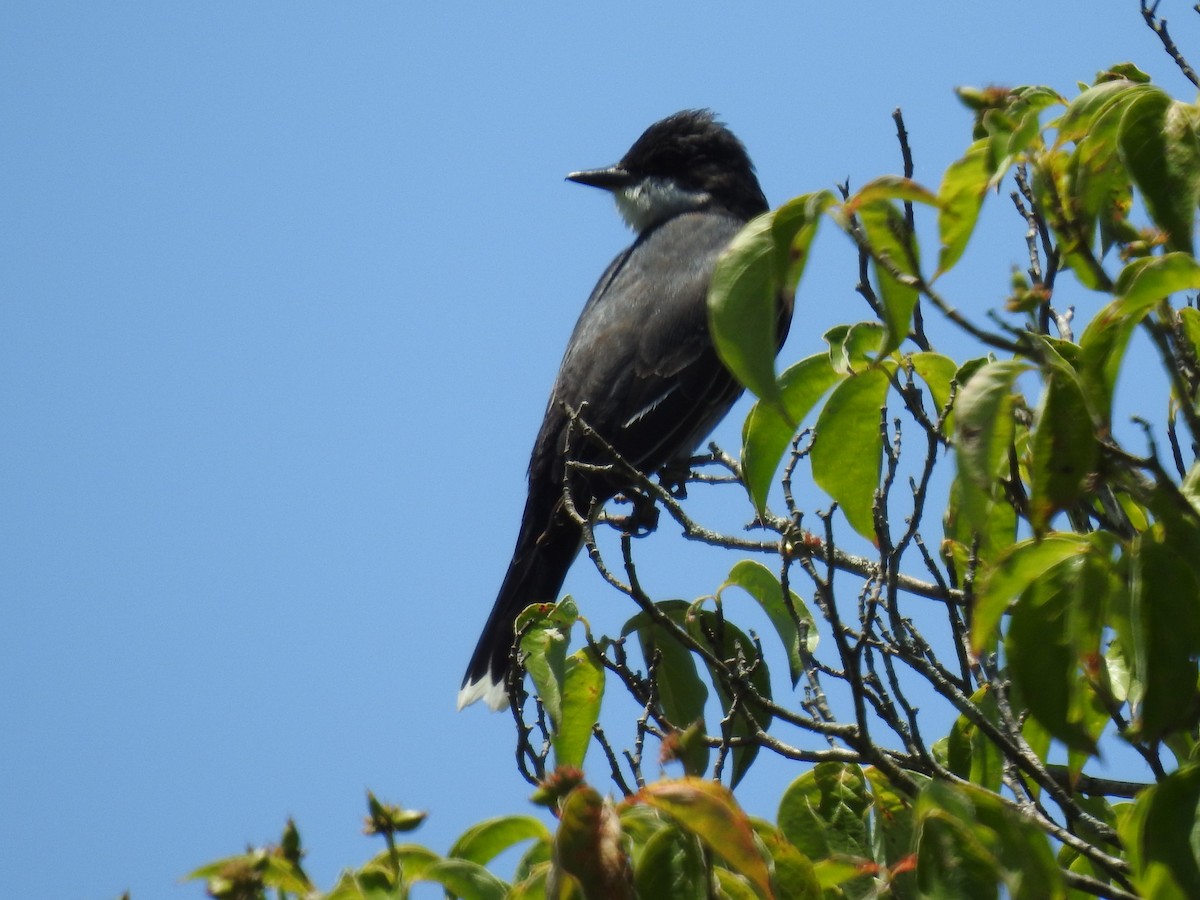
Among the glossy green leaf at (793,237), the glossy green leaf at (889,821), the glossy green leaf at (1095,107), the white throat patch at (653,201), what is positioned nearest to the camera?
the glossy green leaf at (793,237)

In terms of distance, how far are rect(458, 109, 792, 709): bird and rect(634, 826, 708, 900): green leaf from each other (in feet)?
11.3

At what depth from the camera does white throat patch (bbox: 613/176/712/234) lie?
7246 mm

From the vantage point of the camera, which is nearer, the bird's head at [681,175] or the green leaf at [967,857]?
the green leaf at [967,857]

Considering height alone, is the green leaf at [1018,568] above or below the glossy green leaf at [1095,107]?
below

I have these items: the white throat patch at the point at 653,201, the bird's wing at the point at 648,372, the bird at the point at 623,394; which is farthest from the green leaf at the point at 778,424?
the white throat patch at the point at 653,201

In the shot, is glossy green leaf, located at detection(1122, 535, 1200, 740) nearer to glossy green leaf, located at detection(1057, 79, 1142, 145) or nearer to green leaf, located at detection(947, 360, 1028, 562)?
green leaf, located at detection(947, 360, 1028, 562)

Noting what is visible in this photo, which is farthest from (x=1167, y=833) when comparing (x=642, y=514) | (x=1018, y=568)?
(x=642, y=514)

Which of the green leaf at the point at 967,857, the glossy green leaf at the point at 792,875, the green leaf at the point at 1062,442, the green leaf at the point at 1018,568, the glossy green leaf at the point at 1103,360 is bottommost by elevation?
the green leaf at the point at 967,857

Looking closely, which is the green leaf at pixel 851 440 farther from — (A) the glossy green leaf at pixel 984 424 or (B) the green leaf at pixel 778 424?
(A) the glossy green leaf at pixel 984 424

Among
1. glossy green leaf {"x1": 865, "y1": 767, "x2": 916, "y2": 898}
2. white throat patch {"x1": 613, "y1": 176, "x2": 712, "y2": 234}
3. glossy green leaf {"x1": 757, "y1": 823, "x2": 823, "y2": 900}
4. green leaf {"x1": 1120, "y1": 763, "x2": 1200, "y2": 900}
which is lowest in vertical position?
green leaf {"x1": 1120, "y1": 763, "x2": 1200, "y2": 900}

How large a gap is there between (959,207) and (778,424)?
0.59m

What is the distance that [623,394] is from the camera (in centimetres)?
586

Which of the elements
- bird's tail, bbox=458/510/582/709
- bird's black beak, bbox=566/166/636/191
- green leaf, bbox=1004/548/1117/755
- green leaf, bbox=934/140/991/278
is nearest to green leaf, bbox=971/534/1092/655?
green leaf, bbox=1004/548/1117/755

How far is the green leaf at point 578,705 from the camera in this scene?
8.21 feet
